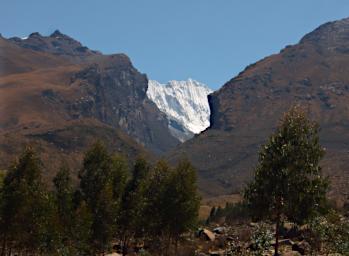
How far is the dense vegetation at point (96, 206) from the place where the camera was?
195 ft

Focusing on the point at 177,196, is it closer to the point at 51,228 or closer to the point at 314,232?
the point at 51,228

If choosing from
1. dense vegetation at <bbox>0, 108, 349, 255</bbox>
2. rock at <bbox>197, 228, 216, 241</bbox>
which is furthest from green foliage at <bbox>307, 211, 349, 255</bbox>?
rock at <bbox>197, 228, 216, 241</bbox>

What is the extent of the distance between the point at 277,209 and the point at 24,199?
94.5 ft

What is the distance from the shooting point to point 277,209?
43.8 meters

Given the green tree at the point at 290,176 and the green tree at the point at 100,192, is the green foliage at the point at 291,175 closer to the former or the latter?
the green tree at the point at 290,176

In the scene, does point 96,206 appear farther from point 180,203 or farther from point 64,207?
point 180,203

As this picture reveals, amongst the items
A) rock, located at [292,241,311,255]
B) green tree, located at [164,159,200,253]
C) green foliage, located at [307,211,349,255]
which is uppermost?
green tree, located at [164,159,200,253]

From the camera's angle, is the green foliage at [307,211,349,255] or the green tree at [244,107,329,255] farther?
the green tree at [244,107,329,255]

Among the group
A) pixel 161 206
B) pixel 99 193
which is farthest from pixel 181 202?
pixel 99 193

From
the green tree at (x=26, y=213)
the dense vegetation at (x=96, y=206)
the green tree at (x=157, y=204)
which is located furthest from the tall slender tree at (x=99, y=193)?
the green tree at (x=26, y=213)

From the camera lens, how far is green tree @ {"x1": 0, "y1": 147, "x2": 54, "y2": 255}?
5872 centimetres

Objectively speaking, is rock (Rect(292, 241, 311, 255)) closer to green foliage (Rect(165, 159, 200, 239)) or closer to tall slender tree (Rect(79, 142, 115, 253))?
green foliage (Rect(165, 159, 200, 239))

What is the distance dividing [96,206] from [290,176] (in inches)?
1363

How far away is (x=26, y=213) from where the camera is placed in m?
58.6
